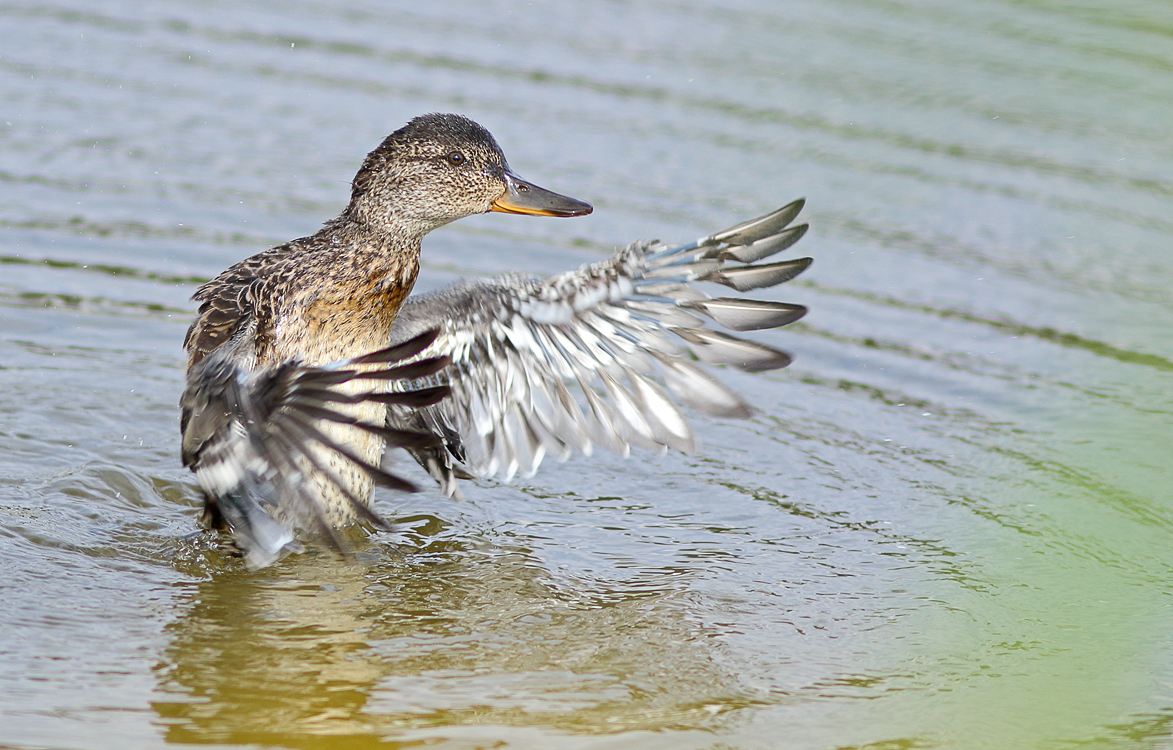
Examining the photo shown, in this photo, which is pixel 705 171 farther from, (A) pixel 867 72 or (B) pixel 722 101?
(A) pixel 867 72

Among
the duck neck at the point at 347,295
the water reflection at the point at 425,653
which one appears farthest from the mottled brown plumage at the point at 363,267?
the water reflection at the point at 425,653

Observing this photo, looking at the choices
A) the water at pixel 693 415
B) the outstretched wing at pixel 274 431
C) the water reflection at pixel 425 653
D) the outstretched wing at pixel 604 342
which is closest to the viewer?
the outstretched wing at pixel 274 431

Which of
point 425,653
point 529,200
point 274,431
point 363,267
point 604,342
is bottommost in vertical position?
point 425,653

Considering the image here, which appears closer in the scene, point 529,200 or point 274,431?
point 274,431

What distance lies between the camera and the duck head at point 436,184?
5.73 metres

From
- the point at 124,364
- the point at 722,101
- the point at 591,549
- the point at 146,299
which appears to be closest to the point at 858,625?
the point at 591,549

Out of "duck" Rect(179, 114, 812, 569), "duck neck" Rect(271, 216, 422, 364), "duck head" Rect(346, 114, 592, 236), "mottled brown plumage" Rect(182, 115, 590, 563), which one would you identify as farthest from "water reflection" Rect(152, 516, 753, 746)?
"duck head" Rect(346, 114, 592, 236)

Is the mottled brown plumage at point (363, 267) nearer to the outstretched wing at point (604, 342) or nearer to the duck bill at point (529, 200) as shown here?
the duck bill at point (529, 200)

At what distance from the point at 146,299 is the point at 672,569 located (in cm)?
363

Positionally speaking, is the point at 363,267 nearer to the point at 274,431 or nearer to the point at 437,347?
the point at 437,347

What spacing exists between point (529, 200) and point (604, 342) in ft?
2.73

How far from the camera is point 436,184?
5734mm

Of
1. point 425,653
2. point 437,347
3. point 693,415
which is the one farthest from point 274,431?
point 693,415

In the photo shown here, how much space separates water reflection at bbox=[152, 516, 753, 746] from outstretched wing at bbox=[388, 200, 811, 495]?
526 millimetres
